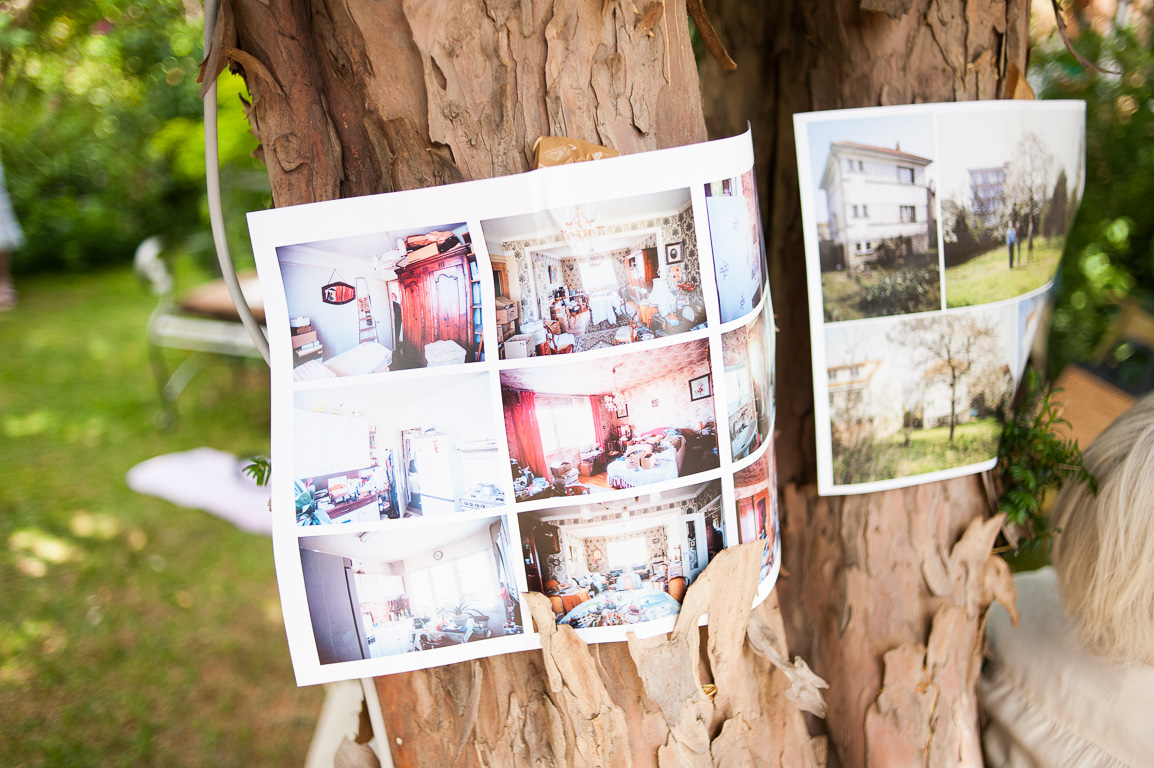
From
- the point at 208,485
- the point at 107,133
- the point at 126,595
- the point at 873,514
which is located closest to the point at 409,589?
the point at 873,514

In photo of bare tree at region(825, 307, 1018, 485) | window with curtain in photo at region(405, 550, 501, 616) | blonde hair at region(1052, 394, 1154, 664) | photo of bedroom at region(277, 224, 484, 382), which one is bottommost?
blonde hair at region(1052, 394, 1154, 664)

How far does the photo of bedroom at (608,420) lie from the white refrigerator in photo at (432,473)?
0.06 meters

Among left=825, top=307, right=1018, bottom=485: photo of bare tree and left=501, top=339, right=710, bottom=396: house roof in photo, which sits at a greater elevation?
left=501, top=339, right=710, bottom=396: house roof in photo

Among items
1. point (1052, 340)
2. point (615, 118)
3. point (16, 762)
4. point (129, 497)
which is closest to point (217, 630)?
point (16, 762)

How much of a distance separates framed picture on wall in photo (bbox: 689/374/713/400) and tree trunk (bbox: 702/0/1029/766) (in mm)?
413

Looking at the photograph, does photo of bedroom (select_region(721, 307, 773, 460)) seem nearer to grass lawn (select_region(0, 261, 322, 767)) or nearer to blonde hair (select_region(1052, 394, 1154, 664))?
blonde hair (select_region(1052, 394, 1154, 664))

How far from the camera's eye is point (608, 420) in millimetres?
676

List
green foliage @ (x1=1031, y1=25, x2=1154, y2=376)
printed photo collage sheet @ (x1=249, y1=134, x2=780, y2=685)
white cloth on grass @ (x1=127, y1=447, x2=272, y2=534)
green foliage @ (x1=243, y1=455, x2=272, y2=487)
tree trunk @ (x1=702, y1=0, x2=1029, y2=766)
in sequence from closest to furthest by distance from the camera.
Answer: printed photo collage sheet @ (x1=249, y1=134, x2=780, y2=685) → green foliage @ (x1=243, y1=455, x2=272, y2=487) → tree trunk @ (x1=702, y1=0, x2=1029, y2=766) → green foliage @ (x1=1031, y1=25, x2=1154, y2=376) → white cloth on grass @ (x1=127, y1=447, x2=272, y2=534)

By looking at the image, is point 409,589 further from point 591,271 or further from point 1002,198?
point 1002,198

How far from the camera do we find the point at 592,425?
68 centimetres

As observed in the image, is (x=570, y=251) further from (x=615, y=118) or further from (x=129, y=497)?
(x=129, y=497)

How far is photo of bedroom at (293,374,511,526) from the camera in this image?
0.66m

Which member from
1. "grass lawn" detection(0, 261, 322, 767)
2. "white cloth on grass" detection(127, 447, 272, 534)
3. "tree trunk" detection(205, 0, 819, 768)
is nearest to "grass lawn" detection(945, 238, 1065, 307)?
"tree trunk" detection(205, 0, 819, 768)

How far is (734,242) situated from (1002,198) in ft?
1.39
